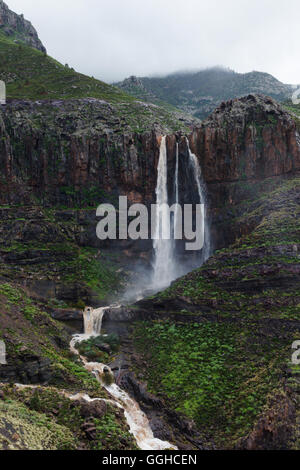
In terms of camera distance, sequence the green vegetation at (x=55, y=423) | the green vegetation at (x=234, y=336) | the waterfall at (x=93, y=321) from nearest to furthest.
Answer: the green vegetation at (x=55, y=423), the green vegetation at (x=234, y=336), the waterfall at (x=93, y=321)

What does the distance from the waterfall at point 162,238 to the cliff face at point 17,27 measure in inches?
3253

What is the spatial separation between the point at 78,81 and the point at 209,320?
6301cm

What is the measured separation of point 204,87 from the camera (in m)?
151

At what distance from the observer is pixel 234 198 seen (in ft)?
137

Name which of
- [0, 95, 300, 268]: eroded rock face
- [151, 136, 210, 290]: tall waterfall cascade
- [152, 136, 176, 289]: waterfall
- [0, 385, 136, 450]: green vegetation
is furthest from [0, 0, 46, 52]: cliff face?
[0, 385, 136, 450]: green vegetation

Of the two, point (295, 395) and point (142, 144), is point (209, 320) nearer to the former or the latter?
point (295, 395)

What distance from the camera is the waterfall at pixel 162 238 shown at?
142 ft

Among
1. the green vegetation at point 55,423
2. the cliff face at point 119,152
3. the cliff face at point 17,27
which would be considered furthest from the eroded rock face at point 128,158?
the cliff face at point 17,27

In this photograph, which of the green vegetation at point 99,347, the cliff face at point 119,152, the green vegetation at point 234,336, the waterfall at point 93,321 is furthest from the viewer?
the cliff face at point 119,152

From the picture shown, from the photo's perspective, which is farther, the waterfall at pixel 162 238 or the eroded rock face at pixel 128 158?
the waterfall at pixel 162 238

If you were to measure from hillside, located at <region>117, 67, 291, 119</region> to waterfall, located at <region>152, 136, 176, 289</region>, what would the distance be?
79.0 meters

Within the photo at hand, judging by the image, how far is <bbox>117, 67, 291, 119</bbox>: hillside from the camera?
131 meters

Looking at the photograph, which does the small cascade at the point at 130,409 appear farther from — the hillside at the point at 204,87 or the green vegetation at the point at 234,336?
the hillside at the point at 204,87
